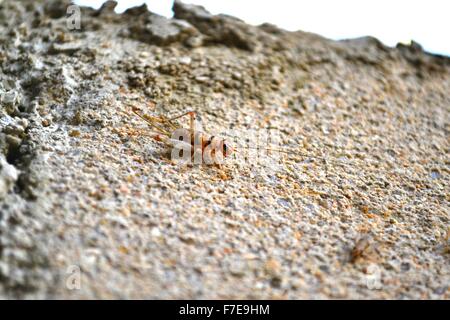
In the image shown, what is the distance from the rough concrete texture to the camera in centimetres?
86

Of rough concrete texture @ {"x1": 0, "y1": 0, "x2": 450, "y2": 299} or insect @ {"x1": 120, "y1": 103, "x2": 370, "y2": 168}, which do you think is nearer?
rough concrete texture @ {"x1": 0, "y1": 0, "x2": 450, "y2": 299}

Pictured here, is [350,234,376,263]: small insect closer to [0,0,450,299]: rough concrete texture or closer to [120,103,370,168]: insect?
[0,0,450,299]: rough concrete texture

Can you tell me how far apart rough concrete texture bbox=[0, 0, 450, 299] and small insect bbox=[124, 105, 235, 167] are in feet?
0.08

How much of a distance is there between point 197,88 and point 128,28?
0.31 metres

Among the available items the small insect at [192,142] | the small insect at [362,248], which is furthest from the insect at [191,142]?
the small insect at [362,248]

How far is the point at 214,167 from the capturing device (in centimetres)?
109

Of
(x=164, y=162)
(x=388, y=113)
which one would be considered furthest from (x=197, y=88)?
(x=388, y=113)

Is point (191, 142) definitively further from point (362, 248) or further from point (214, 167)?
point (362, 248)

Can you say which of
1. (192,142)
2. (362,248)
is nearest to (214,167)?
(192,142)

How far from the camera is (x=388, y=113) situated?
54.7 inches

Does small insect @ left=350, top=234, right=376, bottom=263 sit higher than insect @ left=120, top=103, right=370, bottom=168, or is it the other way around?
insect @ left=120, top=103, right=370, bottom=168

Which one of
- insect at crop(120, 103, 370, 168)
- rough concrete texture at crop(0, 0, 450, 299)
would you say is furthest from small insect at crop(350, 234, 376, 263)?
insect at crop(120, 103, 370, 168)

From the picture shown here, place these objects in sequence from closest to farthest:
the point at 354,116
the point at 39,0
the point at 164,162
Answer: the point at 164,162 → the point at 354,116 → the point at 39,0
